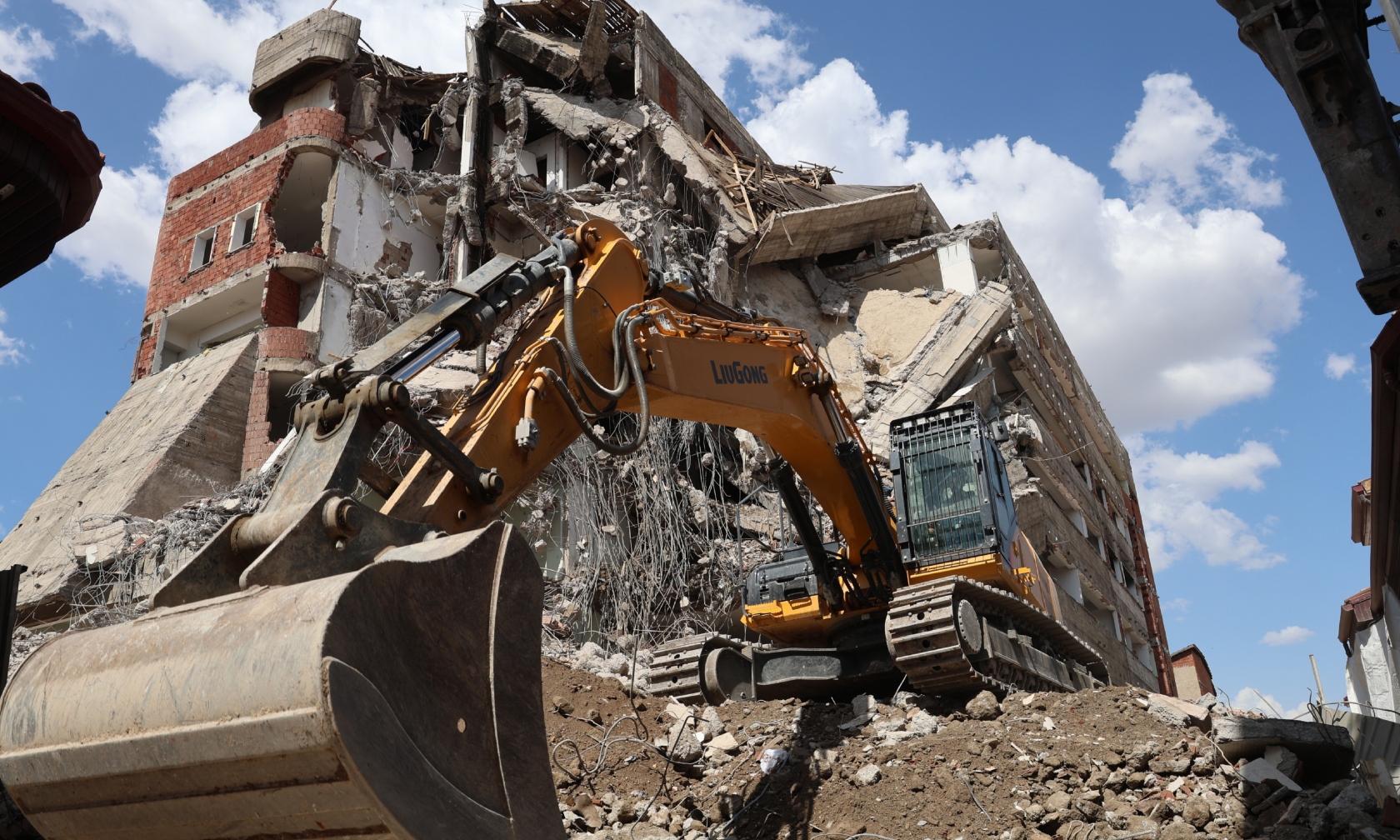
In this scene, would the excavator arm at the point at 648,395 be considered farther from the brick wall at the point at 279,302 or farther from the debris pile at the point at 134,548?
the brick wall at the point at 279,302

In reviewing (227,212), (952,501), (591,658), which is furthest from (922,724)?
(227,212)

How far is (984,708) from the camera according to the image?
26.2ft

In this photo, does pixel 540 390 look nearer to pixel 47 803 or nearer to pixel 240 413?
pixel 47 803

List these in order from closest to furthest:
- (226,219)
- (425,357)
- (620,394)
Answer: (425,357), (620,394), (226,219)

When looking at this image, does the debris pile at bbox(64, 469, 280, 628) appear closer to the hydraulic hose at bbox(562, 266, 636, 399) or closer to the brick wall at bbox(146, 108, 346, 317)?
the brick wall at bbox(146, 108, 346, 317)

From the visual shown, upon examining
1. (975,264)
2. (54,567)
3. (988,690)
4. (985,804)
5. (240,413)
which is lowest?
(985,804)

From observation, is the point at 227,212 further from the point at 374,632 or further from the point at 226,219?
the point at 374,632

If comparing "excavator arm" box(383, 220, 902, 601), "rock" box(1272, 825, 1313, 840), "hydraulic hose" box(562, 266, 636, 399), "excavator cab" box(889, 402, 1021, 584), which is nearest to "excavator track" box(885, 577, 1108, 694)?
"excavator cab" box(889, 402, 1021, 584)

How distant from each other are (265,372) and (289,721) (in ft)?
58.4

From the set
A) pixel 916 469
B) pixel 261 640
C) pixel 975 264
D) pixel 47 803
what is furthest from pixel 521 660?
pixel 975 264

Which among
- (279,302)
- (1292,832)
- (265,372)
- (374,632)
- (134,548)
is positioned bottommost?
(1292,832)

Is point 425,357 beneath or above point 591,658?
above

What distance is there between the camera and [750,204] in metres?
19.7

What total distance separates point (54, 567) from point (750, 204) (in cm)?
1288
